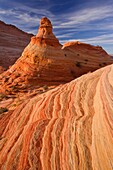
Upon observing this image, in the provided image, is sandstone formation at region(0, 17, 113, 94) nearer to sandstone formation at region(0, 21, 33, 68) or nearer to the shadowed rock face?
the shadowed rock face

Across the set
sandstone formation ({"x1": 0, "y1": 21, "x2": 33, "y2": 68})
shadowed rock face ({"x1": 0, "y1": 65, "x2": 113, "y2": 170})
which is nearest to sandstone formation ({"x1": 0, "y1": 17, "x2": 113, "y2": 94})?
shadowed rock face ({"x1": 0, "y1": 65, "x2": 113, "y2": 170})

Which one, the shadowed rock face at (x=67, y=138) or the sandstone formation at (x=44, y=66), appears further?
the sandstone formation at (x=44, y=66)

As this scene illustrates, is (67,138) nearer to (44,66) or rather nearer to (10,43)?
(44,66)

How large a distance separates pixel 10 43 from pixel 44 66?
4509 centimetres

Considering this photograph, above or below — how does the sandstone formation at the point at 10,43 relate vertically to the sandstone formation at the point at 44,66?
above

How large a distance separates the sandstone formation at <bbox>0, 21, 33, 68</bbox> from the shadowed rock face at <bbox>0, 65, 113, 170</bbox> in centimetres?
3564

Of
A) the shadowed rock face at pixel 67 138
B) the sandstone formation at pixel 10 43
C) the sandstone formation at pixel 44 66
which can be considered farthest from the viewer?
the sandstone formation at pixel 10 43

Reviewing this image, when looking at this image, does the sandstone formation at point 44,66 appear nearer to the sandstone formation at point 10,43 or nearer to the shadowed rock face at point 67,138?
the shadowed rock face at point 67,138

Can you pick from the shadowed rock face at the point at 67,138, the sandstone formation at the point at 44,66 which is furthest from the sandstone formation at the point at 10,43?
the shadowed rock face at the point at 67,138

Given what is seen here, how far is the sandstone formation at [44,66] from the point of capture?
2164 centimetres

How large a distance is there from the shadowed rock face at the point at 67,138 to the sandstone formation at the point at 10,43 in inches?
1403

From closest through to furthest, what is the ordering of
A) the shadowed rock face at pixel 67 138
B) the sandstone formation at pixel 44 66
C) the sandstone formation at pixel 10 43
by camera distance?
the shadowed rock face at pixel 67 138 → the sandstone formation at pixel 44 66 → the sandstone formation at pixel 10 43

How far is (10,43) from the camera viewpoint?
2527 inches

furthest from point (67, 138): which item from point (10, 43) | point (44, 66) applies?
point (10, 43)
